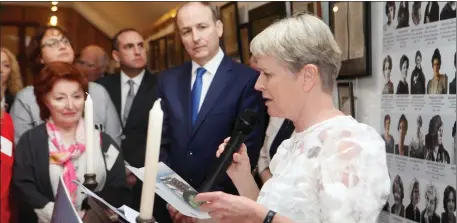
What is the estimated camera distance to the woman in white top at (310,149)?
0.94m

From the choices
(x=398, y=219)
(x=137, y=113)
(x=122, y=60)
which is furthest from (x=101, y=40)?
(x=398, y=219)

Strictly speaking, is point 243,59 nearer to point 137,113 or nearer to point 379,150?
point 137,113

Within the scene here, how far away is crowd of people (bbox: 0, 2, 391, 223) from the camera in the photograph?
967mm

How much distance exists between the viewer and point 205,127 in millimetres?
1917

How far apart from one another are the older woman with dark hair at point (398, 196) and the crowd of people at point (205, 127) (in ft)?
1.45

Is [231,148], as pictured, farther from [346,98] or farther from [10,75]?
[10,75]

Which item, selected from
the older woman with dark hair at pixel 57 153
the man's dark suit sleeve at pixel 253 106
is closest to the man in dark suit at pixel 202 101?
the man's dark suit sleeve at pixel 253 106

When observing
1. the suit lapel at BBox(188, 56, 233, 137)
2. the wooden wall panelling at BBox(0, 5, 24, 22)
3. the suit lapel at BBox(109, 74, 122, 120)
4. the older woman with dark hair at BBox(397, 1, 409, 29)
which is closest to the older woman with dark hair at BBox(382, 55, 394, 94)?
the older woman with dark hair at BBox(397, 1, 409, 29)

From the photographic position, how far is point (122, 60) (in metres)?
2.86

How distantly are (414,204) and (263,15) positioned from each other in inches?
48.9

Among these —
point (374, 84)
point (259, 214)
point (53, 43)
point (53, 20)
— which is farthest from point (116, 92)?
point (259, 214)

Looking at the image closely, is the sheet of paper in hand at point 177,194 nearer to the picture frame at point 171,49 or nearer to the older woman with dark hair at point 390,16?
the older woman with dark hair at point 390,16

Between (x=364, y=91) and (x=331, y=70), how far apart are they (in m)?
1.12

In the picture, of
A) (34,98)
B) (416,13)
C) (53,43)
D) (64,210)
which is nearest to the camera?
(64,210)
